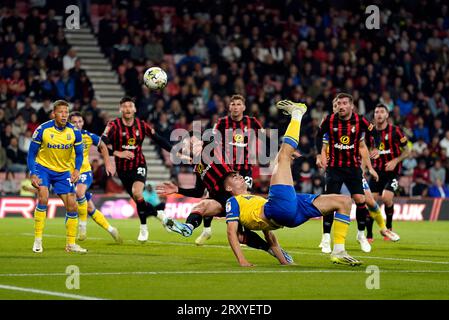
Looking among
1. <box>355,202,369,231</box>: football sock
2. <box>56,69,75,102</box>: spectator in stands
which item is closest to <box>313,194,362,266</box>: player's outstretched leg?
<box>355,202,369,231</box>: football sock

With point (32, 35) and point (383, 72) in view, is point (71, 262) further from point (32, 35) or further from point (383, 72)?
point (383, 72)

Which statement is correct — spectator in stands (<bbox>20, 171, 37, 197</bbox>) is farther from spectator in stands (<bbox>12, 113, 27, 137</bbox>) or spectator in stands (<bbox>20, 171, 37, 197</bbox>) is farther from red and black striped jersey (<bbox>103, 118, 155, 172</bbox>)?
red and black striped jersey (<bbox>103, 118, 155, 172</bbox>)

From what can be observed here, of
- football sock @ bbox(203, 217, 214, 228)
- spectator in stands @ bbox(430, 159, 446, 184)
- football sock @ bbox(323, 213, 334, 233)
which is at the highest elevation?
football sock @ bbox(323, 213, 334, 233)

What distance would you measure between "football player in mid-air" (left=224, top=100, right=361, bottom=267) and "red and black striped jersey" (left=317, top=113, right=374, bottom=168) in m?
3.06

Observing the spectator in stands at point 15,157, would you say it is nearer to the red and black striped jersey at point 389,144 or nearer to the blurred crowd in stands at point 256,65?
the blurred crowd in stands at point 256,65

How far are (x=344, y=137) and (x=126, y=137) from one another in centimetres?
409

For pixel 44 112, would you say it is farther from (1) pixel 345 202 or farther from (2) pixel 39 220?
(1) pixel 345 202

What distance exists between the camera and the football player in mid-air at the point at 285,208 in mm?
11844

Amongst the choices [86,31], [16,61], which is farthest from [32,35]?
[86,31]

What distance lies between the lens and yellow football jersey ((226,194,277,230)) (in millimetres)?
12047

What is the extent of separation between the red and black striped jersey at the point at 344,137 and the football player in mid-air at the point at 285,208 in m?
3.06

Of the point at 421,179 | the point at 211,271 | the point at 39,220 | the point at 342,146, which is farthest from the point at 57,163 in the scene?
the point at 421,179

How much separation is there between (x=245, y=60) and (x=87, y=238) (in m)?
14.8

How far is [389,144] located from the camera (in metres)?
18.7
